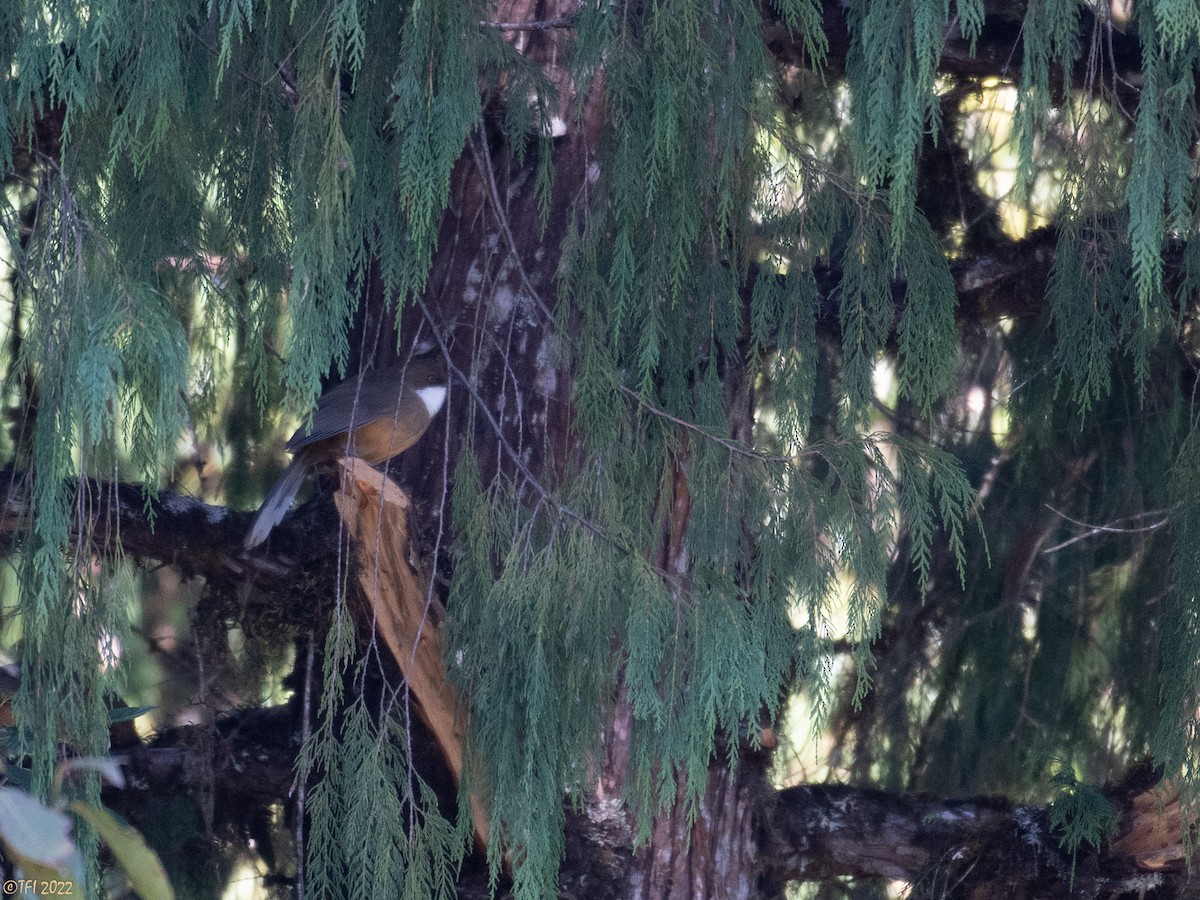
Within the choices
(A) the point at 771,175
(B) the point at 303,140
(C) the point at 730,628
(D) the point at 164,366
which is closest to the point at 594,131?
(A) the point at 771,175

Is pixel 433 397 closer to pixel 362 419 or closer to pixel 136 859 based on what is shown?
pixel 362 419

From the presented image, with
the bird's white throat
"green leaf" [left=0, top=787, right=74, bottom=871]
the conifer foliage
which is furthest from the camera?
the bird's white throat

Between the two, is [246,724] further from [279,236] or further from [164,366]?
[164,366]

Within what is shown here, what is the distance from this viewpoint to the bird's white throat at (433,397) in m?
3.38

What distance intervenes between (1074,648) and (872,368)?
1.31 metres

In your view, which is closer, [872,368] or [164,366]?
[164,366]

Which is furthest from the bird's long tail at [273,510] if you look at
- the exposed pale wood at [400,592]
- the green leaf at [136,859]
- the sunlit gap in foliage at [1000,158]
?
the sunlit gap in foliage at [1000,158]

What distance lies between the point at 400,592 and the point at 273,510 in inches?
17.7

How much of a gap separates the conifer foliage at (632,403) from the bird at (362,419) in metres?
0.06

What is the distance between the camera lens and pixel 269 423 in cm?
396

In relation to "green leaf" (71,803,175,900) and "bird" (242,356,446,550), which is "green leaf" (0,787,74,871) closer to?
"green leaf" (71,803,175,900)

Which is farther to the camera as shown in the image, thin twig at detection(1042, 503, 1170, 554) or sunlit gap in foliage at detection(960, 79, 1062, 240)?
sunlit gap in foliage at detection(960, 79, 1062, 240)

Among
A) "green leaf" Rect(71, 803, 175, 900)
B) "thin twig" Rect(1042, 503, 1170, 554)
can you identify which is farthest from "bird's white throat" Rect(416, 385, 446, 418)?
"green leaf" Rect(71, 803, 175, 900)

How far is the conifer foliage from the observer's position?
2160 millimetres
